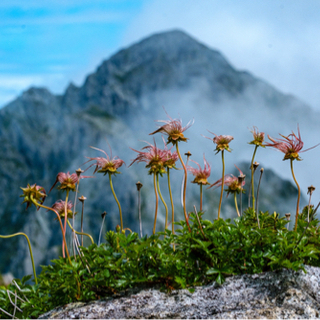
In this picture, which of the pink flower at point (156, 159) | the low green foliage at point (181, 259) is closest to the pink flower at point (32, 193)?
the low green foliage at point (181, 259)

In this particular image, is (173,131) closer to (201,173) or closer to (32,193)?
(201,173)

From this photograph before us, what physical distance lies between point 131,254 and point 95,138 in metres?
189

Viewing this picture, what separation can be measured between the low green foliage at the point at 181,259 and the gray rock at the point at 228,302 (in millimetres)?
110

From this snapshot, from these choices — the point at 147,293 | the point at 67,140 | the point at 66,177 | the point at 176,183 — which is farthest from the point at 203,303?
the point at 67,140

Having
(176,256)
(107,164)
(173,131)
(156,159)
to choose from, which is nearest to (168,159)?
(156,159)

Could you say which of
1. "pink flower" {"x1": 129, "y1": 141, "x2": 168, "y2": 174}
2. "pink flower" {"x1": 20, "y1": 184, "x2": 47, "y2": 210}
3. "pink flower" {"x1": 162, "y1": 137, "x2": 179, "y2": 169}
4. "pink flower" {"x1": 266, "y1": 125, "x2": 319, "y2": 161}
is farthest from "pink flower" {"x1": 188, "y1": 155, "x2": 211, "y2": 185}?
"pink flower" {"x1": 20, "y1": 184, "x2": 47, "y2": 210}

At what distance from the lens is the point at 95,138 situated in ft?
616

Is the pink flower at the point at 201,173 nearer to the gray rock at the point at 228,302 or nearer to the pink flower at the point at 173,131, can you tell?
the pink flower at the point at 173,131

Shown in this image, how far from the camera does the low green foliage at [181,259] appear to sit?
3.10 meters

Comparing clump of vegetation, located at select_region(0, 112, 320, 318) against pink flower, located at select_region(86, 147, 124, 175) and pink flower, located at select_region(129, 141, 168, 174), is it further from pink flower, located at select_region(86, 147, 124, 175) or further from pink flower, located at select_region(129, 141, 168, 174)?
pink flower, located at select_region(86, 147, 124, 175)

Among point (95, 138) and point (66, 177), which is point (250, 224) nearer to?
point (66, 177)

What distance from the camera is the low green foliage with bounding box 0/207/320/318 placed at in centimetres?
310

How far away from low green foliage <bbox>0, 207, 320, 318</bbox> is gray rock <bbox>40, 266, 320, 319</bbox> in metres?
0.11

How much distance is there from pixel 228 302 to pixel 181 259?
0.59 metres
